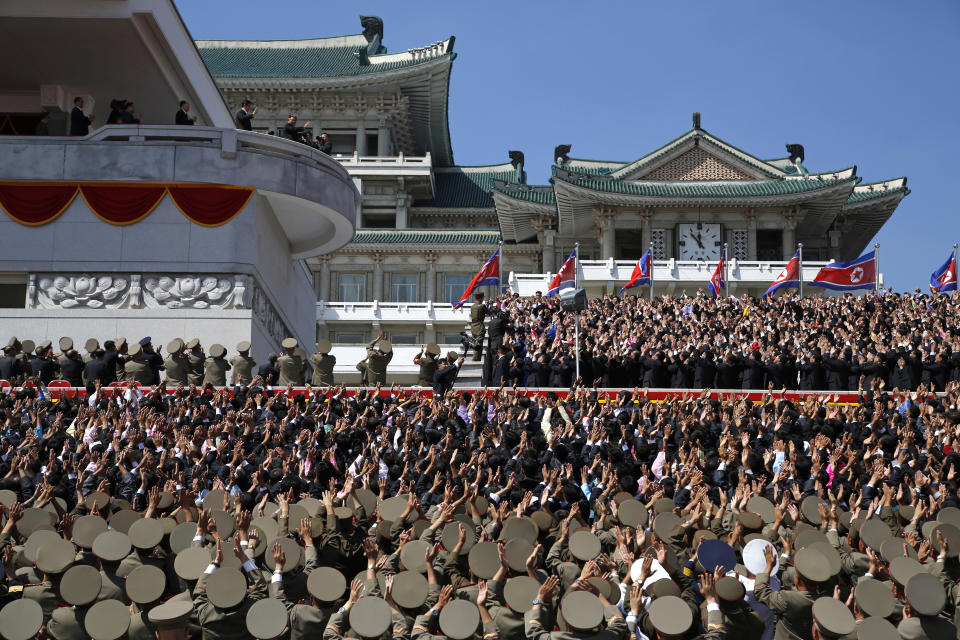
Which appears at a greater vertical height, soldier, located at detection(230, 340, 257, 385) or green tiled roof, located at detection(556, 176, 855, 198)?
green tiled roof, located at detection(556, 176, 855, 198)

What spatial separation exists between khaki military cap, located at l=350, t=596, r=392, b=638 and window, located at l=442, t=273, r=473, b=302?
41.1 m

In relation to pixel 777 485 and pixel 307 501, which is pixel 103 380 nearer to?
pixel 307 501

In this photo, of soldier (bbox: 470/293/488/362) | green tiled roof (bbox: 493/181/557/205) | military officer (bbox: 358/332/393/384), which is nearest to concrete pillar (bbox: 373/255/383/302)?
green tiled roof (bbox: 493/181/557/205)

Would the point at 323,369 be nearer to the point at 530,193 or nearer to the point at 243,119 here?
the point at 243,119

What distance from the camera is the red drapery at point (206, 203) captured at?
2312 cm

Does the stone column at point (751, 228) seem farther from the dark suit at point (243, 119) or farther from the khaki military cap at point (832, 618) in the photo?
the khaki military cap at point (832, 618)

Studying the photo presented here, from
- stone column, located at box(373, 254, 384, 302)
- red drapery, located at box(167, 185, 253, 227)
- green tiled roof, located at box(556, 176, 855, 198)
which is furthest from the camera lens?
stone column, located at box(373, 254, 384, 302)

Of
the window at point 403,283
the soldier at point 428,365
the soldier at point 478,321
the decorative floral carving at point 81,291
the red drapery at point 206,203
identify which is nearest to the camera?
the soldier at point 428,365

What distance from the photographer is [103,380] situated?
18359 mm

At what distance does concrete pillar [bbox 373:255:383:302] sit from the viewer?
48.0 meters

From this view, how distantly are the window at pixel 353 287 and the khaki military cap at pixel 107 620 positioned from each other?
40931 millimetres

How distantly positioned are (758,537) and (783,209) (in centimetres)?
3883

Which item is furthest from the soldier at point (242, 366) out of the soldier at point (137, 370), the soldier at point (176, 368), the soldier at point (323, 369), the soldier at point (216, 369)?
the soldier at point (137, 370)

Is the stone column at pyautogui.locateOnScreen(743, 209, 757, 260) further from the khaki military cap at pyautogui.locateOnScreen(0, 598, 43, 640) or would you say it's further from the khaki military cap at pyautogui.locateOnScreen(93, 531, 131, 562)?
the khaki military cap at pyautogui.locateOnScreen(0, 598, 43, 640)
